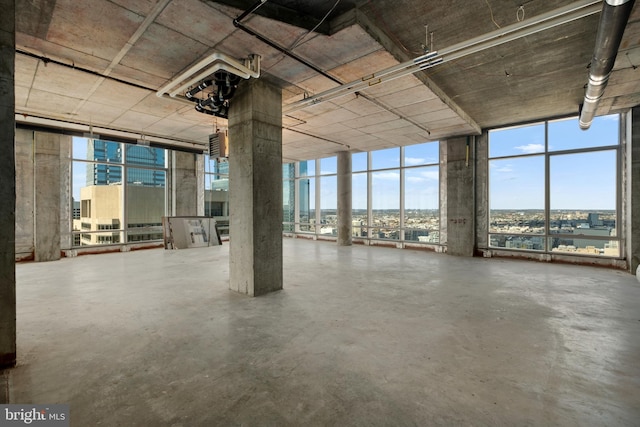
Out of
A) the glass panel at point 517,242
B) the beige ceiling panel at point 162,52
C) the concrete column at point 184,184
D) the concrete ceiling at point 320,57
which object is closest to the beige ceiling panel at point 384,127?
the concrete ceiling at point 320,57

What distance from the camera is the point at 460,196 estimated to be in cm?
898

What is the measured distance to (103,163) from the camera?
31.5 feet

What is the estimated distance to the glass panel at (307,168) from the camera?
1371 centimetres

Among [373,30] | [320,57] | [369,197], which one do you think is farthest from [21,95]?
[369,197]

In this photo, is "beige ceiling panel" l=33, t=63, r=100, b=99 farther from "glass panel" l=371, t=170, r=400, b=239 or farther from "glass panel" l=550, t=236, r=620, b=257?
"glass panel" l=550, t=236, r=620, b=257

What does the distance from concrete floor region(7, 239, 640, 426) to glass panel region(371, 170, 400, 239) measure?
5.60 metres

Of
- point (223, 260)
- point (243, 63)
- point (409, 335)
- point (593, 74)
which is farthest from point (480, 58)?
point (223, 260)

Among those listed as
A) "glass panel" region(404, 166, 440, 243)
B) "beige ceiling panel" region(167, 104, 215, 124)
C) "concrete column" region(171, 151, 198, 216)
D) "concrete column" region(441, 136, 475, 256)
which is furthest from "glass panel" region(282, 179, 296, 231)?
"concrete column" region(441, 136, 475, 256)

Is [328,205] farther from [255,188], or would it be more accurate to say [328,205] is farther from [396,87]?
[255,188]

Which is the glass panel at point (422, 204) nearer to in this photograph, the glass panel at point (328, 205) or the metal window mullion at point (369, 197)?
the metal window mullion at point (369, 197)

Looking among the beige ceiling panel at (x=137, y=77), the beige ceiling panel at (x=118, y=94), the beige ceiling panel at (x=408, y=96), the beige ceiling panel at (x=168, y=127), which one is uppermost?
the beige ceiling panel at (x=168, y=127)

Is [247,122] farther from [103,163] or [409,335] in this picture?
[103,163]

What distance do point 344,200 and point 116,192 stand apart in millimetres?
8584

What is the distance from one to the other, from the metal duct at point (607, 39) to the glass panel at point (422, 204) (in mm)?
5315
